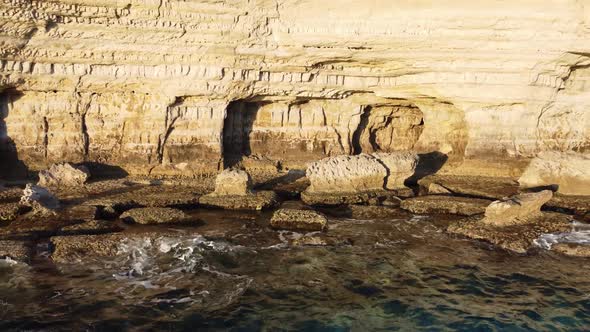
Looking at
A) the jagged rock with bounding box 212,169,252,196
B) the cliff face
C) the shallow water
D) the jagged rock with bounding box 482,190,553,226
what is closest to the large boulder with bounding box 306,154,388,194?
the jagged rock with bounding box 212,169,252,196

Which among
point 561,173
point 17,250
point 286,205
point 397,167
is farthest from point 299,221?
point 561,173

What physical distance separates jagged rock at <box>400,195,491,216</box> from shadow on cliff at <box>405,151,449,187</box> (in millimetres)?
3812

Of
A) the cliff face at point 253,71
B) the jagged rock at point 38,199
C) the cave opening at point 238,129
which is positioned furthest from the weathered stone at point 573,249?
the jagged rock at point 38,199

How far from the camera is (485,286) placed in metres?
10.2

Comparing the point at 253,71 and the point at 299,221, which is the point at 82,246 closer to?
the point at 299,221

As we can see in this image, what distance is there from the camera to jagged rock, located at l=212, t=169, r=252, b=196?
15.9 m

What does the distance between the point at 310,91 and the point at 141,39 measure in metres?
6.81

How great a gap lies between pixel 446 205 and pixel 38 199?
39.0 ft

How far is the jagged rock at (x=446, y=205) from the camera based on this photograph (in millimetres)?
15000

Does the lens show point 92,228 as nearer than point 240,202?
Yes

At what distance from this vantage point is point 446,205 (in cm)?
1529

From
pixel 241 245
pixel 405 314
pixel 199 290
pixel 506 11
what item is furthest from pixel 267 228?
pixel 506 11

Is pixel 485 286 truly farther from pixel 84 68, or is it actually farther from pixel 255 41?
pixel 84 68

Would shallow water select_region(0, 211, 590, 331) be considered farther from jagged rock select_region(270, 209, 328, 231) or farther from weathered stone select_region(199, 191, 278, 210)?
weathered stone select_region(199, 191, 278, 210)
